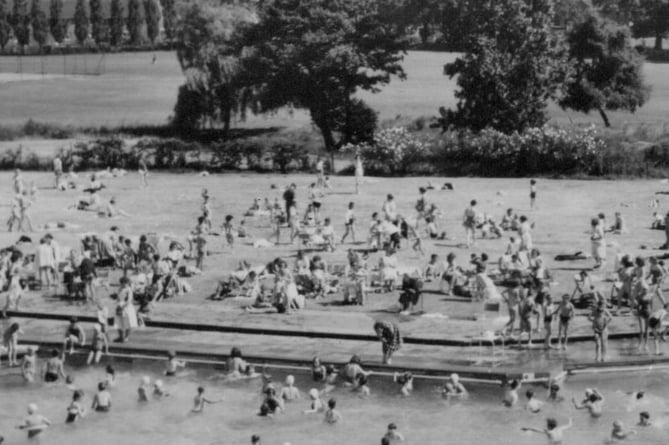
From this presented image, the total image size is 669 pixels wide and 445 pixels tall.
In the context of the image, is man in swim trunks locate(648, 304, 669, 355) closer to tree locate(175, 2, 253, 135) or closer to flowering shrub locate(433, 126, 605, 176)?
flowering shrub locate(433, 126, 605, 176)

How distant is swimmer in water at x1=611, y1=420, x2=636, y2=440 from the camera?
74.8 ft

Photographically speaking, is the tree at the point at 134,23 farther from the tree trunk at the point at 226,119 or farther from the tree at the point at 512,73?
the tree at the point at 512,73

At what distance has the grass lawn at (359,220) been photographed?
3056cm

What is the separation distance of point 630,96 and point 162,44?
221 ft

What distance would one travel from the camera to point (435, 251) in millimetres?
37250

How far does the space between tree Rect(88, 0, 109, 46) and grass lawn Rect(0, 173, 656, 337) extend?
77572mm

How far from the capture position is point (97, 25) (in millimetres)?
131375

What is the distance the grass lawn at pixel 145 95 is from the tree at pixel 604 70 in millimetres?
1585

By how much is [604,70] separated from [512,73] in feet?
43.8

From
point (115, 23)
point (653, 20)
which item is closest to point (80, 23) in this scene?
point (115, 23)

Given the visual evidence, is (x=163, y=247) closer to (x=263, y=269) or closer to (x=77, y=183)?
(x=263, y=269)

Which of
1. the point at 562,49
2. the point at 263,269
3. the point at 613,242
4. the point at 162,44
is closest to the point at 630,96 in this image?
the point at 562,49

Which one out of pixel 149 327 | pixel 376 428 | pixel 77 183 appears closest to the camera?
pixel 376 428

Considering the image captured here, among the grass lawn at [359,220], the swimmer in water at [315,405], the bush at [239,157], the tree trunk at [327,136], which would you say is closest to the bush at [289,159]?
the bush at [239,157]
